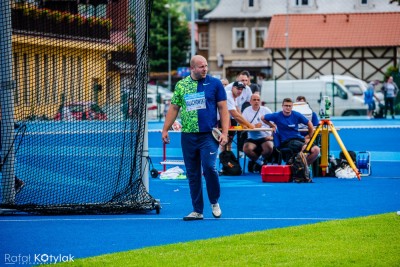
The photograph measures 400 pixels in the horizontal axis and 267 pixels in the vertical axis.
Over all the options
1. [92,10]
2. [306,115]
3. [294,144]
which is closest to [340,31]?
[306,115]

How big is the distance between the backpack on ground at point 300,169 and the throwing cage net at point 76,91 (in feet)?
11.0

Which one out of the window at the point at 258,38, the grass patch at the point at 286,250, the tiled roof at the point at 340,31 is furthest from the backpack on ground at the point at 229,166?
the window at the point at 258,38

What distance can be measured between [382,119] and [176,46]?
5176 centimetres

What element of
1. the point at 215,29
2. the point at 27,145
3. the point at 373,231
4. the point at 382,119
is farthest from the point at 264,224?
the point at 215,29

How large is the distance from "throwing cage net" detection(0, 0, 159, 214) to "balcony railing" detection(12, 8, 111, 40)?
0.01 metres

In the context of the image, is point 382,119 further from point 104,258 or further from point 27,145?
point 104,258

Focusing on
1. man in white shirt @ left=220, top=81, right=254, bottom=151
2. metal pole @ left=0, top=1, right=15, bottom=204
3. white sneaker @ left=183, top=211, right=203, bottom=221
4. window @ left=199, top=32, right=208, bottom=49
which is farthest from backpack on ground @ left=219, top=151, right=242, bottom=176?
window @ left=199, top=32, right=208, bottom=49

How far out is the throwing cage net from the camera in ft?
46.9

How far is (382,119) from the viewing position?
49094 millimetres

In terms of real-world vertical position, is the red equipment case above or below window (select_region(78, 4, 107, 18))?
below

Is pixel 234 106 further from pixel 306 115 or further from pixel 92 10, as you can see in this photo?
pixel 92 10

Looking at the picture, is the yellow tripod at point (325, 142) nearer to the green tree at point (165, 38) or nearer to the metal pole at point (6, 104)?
the metal pole at point (6, 104)

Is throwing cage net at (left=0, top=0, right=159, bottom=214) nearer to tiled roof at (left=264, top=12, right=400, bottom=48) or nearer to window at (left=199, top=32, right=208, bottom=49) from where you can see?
tiled roof at (left=264, top=12, right=400, bottom=48)

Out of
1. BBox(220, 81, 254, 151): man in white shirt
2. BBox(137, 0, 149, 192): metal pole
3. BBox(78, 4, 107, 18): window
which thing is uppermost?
BBox(78, 4, 107, 18): window
